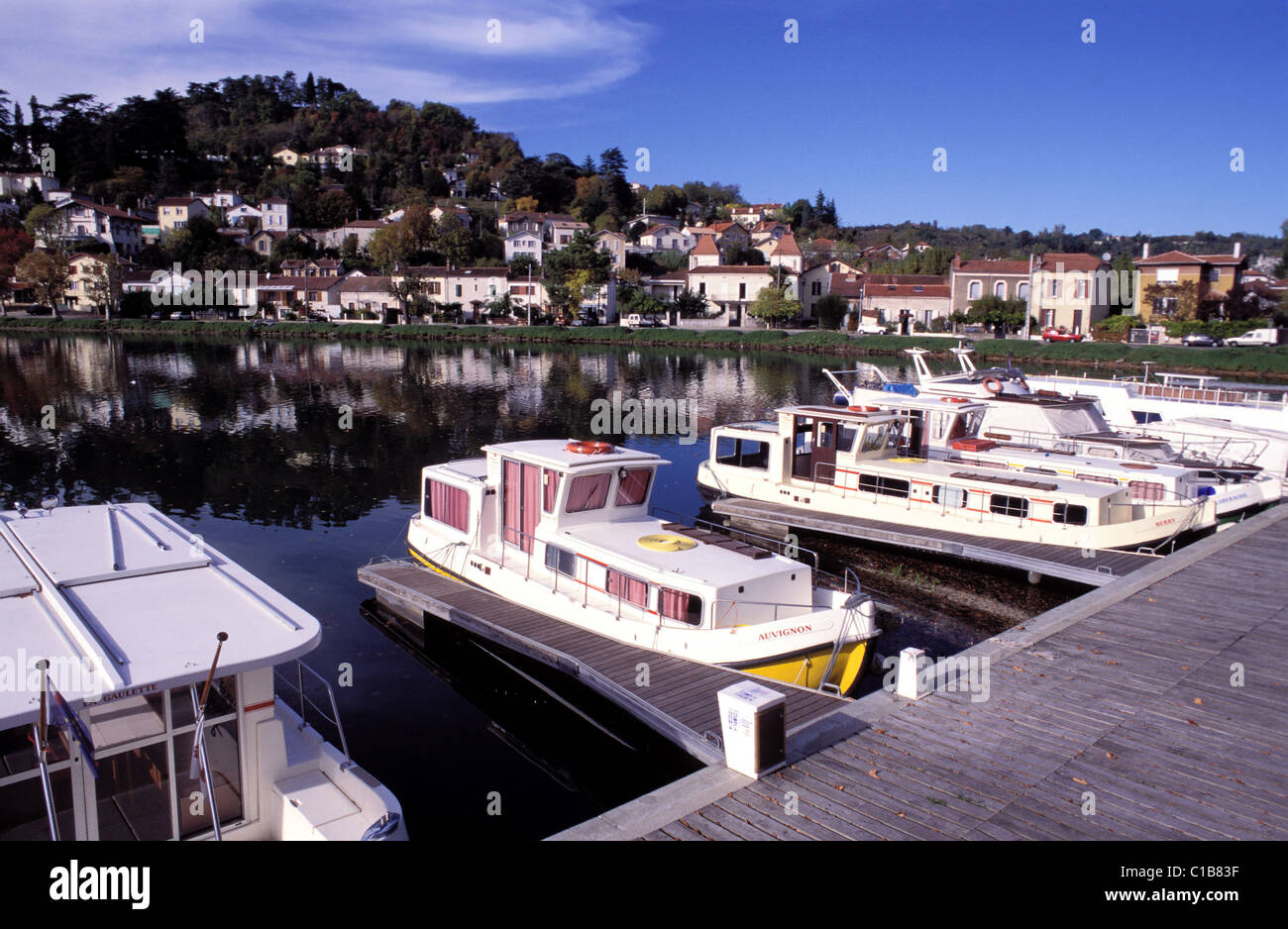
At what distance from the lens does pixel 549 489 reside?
1677 centimetres

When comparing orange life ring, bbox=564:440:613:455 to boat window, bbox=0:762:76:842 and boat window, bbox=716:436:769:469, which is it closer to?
boat window, bbox=0:762:76:842

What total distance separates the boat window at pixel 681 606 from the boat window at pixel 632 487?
3198 mm

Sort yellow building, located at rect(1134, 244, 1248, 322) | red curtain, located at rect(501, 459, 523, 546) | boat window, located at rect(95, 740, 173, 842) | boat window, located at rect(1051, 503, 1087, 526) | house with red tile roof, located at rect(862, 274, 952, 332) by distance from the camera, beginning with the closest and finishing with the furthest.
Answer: boat window, located at rect(95, 740, 173, 842)
red curtain, located at rect(501, 459, 523, 546)
boat window, located at rect(1051, 503, 1087, 526)
yellow building, located at rect(1134, 244, 1248, 322)
house with red tile roof, located at rect(862, 274, 952, 332)

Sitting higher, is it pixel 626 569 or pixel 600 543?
pixel 600 543

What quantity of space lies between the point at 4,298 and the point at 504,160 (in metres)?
107

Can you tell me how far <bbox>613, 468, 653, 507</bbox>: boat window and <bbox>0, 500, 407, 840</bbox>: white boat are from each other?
8.24m

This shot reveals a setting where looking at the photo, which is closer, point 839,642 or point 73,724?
point 73,724

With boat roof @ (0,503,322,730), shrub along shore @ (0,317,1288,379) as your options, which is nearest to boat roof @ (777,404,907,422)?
boat roof @ (0,503,322,730)

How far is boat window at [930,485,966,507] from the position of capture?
2386 centimetres

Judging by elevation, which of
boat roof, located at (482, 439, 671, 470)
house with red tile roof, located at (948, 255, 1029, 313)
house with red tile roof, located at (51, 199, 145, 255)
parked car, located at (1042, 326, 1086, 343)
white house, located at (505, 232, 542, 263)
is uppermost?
house with red tile roof, located at (51, 199, 145, 255)

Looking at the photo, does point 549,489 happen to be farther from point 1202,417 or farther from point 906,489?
point 1202,417

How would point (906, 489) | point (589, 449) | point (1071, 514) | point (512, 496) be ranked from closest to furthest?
1. point (589, 449)
2. point (512, 496)
3. point (1071, 514)
4. point (906, 489)

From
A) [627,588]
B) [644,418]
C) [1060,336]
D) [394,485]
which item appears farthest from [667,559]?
[1060,336]
